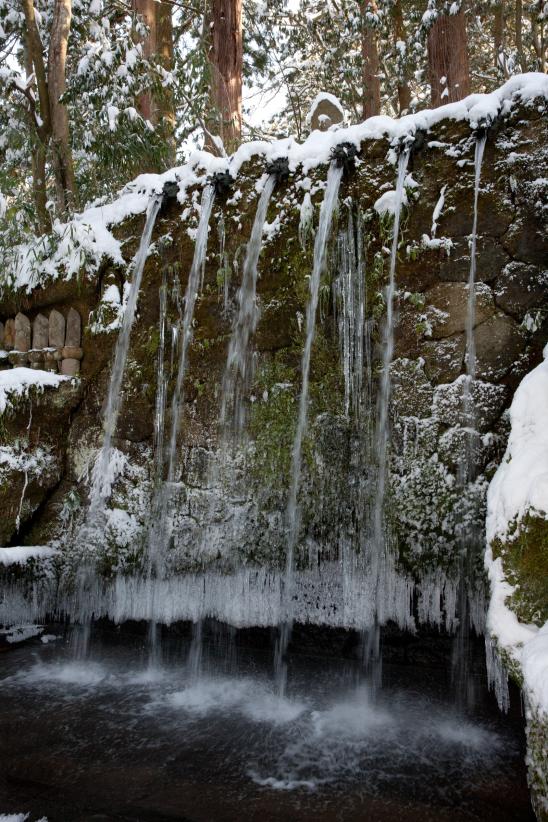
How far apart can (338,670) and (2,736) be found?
1.93 m

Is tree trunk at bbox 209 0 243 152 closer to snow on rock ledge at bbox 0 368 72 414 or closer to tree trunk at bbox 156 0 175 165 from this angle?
tree trunk at bbox 156 0 175 165

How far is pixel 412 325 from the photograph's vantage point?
12.2 feet

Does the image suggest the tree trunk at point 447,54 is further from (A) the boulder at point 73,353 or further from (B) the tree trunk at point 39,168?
(A) the boulder at point 73,353

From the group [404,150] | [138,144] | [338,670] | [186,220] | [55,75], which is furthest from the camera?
[138,144]

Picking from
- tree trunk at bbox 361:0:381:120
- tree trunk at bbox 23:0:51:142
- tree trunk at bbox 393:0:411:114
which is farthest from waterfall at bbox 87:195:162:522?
tree trunk at bbox 393:0:411:114

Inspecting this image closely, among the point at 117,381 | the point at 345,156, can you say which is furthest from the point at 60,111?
the point at 345,156

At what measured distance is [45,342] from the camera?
4.98 metres

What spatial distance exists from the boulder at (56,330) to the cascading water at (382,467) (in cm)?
282

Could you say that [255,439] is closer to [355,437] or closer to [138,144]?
[355,437]

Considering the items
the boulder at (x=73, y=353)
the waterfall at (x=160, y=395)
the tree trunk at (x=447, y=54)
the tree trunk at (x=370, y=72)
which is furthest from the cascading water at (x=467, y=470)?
the tree trunk at (x=370, y=72)

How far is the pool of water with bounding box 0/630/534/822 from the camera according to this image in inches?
89.3

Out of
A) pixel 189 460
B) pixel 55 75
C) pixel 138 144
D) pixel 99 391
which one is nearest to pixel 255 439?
pixel 189 460

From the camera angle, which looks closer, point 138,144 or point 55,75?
point 55,75

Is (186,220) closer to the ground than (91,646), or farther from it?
farther from it
